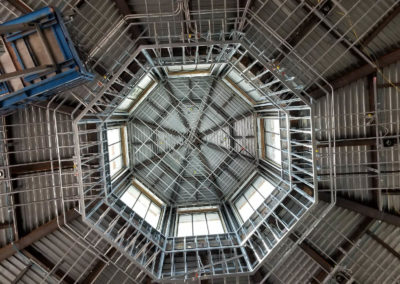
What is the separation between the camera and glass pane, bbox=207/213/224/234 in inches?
550

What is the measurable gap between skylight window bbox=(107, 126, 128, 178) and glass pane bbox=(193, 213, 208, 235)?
5.63 m

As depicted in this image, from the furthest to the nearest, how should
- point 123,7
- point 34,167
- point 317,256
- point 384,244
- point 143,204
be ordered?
point 143,204 < point 384,244 < point 317,256 < point 34,167 < point 123,7

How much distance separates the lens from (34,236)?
11562 millimetres

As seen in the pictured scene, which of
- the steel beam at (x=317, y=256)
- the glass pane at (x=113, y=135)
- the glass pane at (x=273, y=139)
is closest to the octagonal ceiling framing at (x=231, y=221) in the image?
the glass pane at (x=273, y=139)

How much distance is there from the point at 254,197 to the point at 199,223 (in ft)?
12.5

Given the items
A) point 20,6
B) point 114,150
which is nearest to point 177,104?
point 114,150

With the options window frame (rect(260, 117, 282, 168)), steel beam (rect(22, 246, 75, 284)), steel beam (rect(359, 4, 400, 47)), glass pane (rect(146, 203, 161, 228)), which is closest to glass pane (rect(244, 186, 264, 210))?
window frame (rect(260, 117, 282, 168))

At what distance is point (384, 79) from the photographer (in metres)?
11.3

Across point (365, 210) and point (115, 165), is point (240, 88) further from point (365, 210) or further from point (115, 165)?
point (365, 210)

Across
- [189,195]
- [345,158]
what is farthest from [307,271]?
[189,195]

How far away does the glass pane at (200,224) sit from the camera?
14.1 meters

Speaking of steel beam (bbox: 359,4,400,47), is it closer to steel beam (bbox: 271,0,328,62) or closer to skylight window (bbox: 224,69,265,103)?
steel beam (bbox: 271,0,328,62)

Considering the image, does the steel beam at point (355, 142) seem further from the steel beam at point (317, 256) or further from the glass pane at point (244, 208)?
the glass pane at point (244, 208)

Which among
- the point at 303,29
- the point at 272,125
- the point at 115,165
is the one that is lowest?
the point at 115,165
